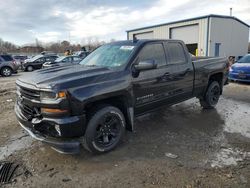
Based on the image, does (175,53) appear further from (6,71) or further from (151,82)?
(6,71)

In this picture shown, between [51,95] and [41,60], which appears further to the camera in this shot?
[41,60]

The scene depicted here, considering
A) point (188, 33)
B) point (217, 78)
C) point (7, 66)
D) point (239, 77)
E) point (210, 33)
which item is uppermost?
point (188, 33)

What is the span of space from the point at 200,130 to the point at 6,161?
12.7 feet

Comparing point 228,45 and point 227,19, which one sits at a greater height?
point 227,19

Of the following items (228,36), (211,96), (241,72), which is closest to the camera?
(211,96)

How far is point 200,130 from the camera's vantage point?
5242 millimetres

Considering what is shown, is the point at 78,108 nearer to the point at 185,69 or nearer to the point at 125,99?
Result: the point at 125,99

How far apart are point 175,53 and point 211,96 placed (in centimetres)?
221

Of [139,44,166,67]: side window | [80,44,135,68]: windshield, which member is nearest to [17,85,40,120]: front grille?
[80,44,135,68]: windshield

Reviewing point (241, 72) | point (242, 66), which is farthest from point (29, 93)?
point (242, 66)

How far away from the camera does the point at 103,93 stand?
381 centimetres

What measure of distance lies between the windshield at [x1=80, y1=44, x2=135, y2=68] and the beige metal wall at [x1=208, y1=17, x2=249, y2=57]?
19.1 m

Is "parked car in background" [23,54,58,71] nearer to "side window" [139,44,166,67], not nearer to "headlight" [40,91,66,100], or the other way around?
"side window" [139,44,166,67]

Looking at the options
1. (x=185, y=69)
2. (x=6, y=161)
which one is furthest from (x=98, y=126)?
(x=185, y=69)
